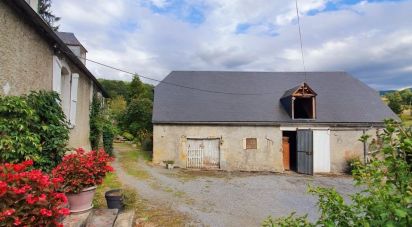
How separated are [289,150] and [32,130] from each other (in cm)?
1369

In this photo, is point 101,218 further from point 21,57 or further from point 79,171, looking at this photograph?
point 21,57

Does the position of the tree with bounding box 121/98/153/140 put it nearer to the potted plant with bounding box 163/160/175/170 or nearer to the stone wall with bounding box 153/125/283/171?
the stone wall with bounding box 153/125/283/171

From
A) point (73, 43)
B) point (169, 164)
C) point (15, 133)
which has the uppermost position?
point (73, 43)

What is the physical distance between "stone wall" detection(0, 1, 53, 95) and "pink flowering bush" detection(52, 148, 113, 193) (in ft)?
5.10

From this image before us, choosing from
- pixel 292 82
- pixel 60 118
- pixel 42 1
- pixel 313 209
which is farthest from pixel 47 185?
pixel 42 1

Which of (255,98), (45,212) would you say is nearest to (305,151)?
(255,98)

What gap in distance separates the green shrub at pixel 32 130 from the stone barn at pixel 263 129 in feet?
29.4

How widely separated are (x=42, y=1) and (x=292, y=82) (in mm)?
22265

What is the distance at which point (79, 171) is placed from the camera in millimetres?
4793

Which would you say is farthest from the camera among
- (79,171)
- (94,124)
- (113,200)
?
(94,124)

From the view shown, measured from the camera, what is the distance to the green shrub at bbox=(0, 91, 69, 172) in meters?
4.41

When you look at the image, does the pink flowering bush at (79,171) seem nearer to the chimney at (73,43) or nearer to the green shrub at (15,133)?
the green shrub at (15,133)

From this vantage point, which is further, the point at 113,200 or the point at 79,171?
the point at 113,200

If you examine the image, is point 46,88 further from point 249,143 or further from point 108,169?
point 249,143
